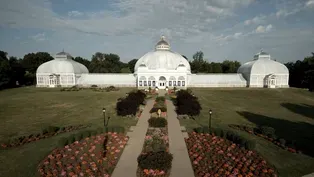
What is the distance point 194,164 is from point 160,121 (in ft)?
26.0

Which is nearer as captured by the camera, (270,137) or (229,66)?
(270,137)

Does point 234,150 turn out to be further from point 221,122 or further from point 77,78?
point 77,78

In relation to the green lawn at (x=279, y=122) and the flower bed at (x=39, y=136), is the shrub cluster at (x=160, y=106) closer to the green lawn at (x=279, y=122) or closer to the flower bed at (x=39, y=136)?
the green lawn at (x=279, y=122)

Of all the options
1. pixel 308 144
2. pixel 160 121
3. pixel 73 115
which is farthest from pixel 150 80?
pixel 308 144

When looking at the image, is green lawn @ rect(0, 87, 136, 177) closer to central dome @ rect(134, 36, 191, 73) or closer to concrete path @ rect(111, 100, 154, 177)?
concrete path @ rect(111, 100, 154, 177)

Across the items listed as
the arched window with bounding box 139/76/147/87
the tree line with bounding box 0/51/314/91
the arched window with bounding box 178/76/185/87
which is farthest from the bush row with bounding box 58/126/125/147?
the tree line with bounding box 0/51/314/91

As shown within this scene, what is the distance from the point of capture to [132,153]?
42.7 ft

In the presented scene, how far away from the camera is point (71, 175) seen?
33.2ft

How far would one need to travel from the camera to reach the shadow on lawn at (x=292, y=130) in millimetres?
15195

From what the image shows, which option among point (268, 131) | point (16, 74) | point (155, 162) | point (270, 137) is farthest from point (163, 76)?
point (16, 74)

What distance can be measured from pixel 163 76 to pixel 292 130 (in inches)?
1477

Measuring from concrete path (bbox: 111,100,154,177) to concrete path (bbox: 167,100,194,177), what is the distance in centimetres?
226

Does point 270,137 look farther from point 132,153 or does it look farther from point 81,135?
point 81,135

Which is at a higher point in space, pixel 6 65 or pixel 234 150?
pixel 6 65
